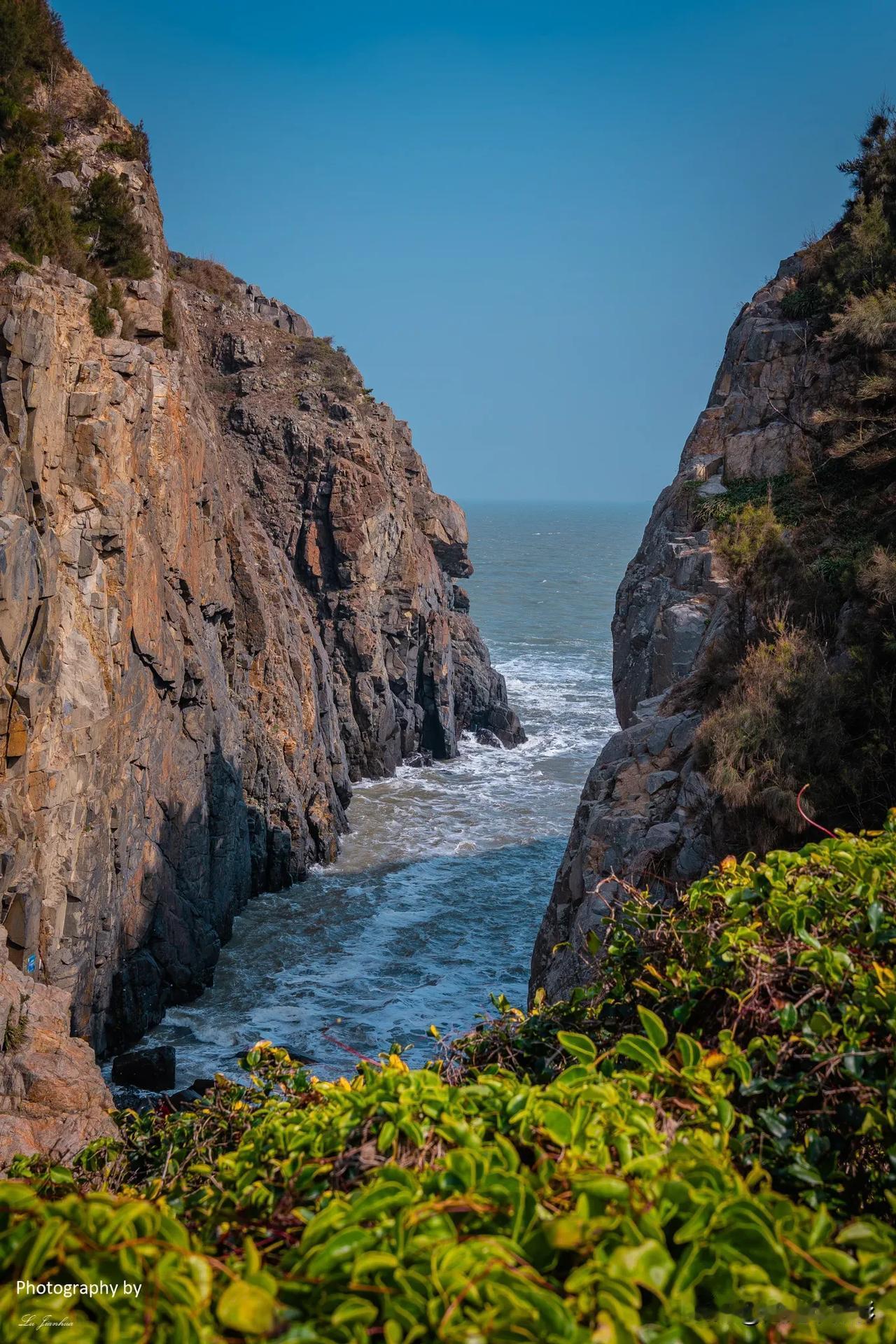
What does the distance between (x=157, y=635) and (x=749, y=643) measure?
11391 millimetres

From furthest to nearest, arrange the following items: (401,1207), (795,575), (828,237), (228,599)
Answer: (228,599) < (828,237) < (795,575) < (401,1207)

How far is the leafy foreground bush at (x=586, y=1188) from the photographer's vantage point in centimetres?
180

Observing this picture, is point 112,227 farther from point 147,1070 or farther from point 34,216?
point 147,1070

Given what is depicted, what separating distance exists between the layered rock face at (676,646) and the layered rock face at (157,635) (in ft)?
24.8

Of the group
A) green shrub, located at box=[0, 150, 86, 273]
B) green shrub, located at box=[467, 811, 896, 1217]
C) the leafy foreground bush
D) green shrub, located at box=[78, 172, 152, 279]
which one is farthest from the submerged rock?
green shrub, located at box=[78, 172, 152, 279]

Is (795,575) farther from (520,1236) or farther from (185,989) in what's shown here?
(185,989)

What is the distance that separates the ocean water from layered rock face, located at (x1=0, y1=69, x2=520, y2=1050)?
3.56ft

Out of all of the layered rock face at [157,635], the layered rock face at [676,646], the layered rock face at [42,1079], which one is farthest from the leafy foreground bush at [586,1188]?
the layered rock face at [157,635]

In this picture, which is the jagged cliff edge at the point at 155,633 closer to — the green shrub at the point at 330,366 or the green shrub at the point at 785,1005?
the green shrub at the point at 330,366

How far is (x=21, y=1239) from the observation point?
1979mm

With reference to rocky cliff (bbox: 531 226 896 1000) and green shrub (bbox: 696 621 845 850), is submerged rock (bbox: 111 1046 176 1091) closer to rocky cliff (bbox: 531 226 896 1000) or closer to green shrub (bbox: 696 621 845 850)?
rocky cliff (bbox: 531 226 896 1000)

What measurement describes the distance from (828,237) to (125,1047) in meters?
19.8

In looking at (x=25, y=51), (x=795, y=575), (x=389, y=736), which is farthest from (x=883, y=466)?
(x=389, y=736)

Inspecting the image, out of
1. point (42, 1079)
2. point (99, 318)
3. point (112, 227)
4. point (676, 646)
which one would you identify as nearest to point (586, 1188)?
point (42, 1079)
